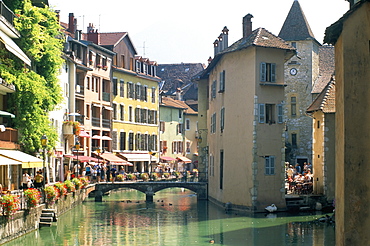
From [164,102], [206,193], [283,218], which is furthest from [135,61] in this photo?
[283,218]

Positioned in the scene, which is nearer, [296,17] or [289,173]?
[289,173]

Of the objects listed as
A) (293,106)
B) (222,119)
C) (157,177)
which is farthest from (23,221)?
(293,106)

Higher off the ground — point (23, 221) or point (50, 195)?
point (50, 195)

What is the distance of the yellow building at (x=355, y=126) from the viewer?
17547mm

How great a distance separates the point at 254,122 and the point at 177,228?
7.89 metres

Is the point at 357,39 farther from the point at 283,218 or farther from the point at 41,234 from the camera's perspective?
the point at 283,218

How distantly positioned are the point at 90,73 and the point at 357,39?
47536mm

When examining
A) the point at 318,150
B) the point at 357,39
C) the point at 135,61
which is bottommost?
the point at 318,150

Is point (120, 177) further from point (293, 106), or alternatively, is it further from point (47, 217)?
point (47, 217)

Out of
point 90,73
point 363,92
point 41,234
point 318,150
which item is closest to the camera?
point 363,92

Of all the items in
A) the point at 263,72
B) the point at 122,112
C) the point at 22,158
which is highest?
the point at 263,72

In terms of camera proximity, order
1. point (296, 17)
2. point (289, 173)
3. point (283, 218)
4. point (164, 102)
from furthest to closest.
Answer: point (164, 102)
point (296, 17)
point (289, 173)
point (283, 218)

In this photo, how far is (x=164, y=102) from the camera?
86.1 meters

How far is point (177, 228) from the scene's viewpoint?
35.0 metres
